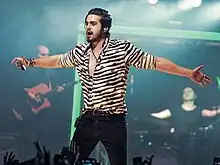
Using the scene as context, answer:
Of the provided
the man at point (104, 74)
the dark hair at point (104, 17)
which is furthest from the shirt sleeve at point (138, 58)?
the dark hair at point (104, 17)

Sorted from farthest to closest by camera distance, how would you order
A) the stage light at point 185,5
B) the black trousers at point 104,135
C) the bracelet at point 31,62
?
the stage light at point 185,5
the bracelet at point 31,62
the black trousers at point 104,135

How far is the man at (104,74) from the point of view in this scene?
2357 mm

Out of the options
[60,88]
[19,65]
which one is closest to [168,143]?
[60,88]

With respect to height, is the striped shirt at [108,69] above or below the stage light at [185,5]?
below

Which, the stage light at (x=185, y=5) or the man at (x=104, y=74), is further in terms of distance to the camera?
the stage light at (x=185, y=5)

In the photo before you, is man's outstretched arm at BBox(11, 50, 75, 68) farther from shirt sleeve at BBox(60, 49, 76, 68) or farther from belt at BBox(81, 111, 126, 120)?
belt at BBox(81, 111, 126, 120)

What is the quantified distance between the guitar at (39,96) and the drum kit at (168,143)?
0.42 m

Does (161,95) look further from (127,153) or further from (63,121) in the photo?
(63,121)

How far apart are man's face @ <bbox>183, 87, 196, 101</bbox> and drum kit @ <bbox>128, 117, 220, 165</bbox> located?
151 millimetres

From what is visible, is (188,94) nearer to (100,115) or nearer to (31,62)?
(100,115)

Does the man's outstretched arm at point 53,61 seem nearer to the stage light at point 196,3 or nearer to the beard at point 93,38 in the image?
the beard at point 93,38

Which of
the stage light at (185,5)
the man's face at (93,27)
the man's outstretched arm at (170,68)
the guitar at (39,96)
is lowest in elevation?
the guitar at (39,96)

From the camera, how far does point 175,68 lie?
2.46 metres

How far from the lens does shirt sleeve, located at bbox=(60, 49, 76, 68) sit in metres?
2.46
